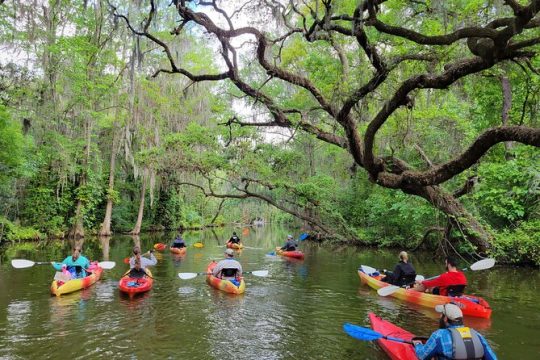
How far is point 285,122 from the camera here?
11.9 m

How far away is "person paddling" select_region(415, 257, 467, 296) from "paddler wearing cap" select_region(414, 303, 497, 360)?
4.65m

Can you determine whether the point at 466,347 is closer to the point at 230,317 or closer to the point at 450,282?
the point at 450,282

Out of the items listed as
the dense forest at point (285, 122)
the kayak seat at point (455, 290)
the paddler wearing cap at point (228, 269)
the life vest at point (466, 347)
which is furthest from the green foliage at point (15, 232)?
the life vest at point (466, 347)

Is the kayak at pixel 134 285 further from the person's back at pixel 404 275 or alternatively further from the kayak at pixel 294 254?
the kayak at pixel 294 254

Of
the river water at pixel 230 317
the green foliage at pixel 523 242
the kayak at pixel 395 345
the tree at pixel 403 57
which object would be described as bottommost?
the river water at pixel 230 317

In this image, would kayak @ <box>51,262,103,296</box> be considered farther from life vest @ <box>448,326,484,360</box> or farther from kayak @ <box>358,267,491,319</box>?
life vest @ <box>448,326,484,360</box>

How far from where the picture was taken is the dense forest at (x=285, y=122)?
28.9 ft

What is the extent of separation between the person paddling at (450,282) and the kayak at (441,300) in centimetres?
20

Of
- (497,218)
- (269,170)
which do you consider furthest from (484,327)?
(269,170)

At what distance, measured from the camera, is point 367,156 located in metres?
8.45

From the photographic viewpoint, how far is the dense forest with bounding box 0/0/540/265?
8797 millimetres

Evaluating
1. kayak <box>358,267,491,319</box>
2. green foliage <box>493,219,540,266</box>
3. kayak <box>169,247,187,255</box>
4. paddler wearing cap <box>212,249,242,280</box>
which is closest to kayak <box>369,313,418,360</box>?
kayak <box>358,267,491,319</box>

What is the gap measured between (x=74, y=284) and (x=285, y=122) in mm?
7132

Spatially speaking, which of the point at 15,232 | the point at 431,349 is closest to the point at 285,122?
the point at 431,349
